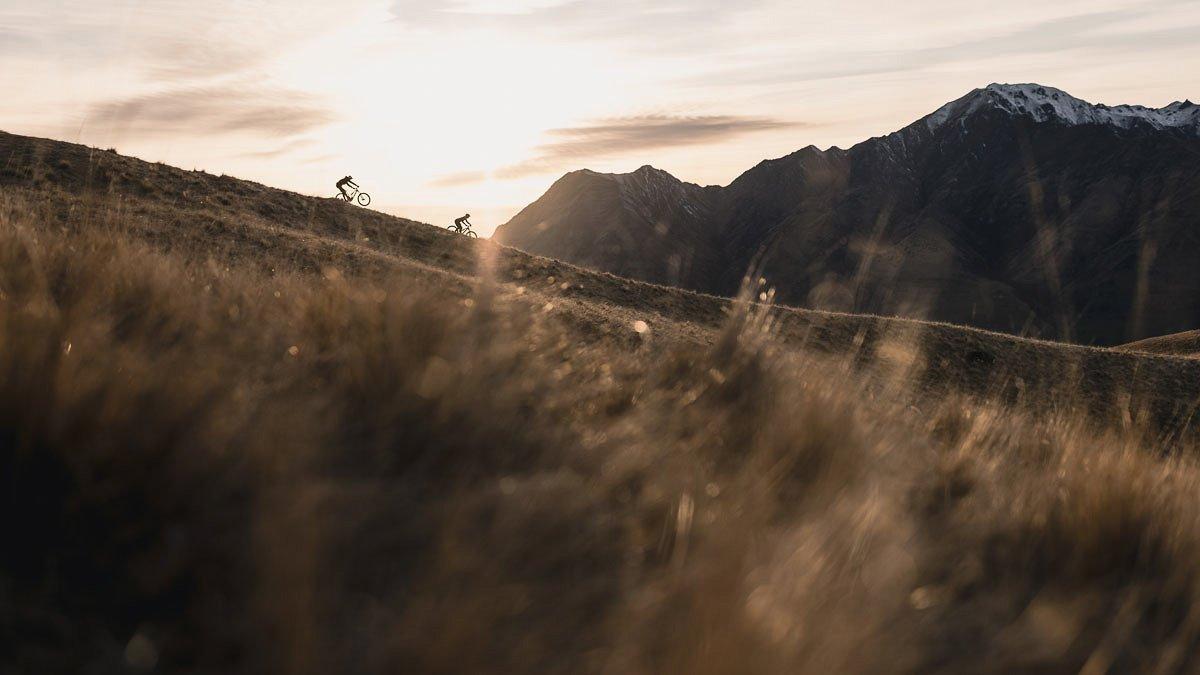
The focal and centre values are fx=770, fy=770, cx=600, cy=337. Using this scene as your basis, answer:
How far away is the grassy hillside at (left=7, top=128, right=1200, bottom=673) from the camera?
1.62 metres

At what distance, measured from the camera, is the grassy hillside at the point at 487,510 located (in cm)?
162

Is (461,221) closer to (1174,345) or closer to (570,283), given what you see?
(570,283)

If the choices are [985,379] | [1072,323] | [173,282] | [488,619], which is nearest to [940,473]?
[488,619]

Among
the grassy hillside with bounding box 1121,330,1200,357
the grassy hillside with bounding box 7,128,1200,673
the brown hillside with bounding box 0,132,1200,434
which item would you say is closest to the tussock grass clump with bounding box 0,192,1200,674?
the grassy hillside with bounding box 7,128,1200,673

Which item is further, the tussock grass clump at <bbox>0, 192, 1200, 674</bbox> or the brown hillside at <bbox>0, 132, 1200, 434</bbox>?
the brown hillside at <bbox>0, 132, 1200, 434</bbox>

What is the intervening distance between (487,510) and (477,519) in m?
0.06

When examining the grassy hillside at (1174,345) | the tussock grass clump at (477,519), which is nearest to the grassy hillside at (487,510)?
the tussock grass clump at (477,519)

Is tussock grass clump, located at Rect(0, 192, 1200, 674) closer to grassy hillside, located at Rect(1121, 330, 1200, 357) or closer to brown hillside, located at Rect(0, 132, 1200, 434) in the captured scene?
brown hillside, located at Rect(0, 132, 1200, 434)

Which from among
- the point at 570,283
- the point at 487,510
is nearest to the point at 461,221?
the point at 570,283

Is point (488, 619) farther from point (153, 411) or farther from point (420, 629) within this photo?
point (153, 411)

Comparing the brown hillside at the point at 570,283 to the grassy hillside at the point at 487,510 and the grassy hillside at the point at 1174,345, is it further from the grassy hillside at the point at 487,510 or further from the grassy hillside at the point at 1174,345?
the grassy hillside at the point at 487,510

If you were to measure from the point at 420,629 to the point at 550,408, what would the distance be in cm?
141

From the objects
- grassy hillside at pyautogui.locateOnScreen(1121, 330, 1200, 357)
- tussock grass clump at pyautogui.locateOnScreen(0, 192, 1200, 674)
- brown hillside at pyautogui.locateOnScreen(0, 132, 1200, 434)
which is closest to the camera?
tussock grass clump at pyautogui.locateOnScreen(0, 192, 1200, 674)

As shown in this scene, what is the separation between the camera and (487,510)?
6.84 ft
